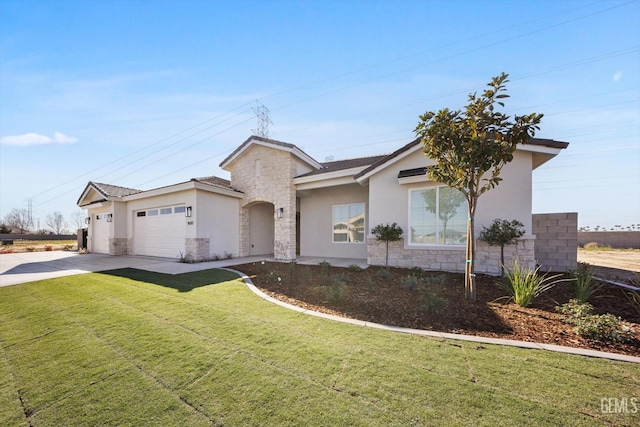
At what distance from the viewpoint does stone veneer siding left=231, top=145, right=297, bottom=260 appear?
1248 centimetres

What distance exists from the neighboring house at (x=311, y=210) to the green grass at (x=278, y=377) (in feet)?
19.3

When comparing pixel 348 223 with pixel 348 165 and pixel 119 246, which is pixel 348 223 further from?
pixel 119 246

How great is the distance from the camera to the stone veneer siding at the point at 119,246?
1536 cm

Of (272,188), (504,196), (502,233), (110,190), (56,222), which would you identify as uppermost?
(110,190)

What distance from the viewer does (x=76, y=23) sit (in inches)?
391

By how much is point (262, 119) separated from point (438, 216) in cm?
1856

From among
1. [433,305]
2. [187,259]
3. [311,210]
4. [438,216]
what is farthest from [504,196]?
[187,259]

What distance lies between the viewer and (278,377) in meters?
2.83

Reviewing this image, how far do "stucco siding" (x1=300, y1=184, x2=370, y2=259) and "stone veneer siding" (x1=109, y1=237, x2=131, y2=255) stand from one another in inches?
422

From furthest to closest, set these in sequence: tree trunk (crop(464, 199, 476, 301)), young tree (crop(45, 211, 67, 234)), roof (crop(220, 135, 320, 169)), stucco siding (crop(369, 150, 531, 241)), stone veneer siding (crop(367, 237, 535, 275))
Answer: young tree (crop(45, 211, 67, 234)), roof (crop(220, 135, 320, 169)), stucco siding (crop(369, 150, 531, 241)), stone veneer siding (crop(367, 237, 535, 275)), tree trunk (crop(464, 199, 476, 301))

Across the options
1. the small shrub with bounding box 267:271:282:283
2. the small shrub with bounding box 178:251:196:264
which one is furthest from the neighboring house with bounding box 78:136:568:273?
the small shrub with bounding box 267:271:282:283

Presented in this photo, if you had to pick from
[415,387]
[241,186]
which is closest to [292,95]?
[241,186]

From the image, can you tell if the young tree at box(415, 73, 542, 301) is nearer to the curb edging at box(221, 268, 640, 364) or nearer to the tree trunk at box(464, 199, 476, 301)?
the tree trunk at box(464, 199, 476, 301)

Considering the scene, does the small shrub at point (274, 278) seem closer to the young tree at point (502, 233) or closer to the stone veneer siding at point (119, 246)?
the young tree at point (502, 233)
